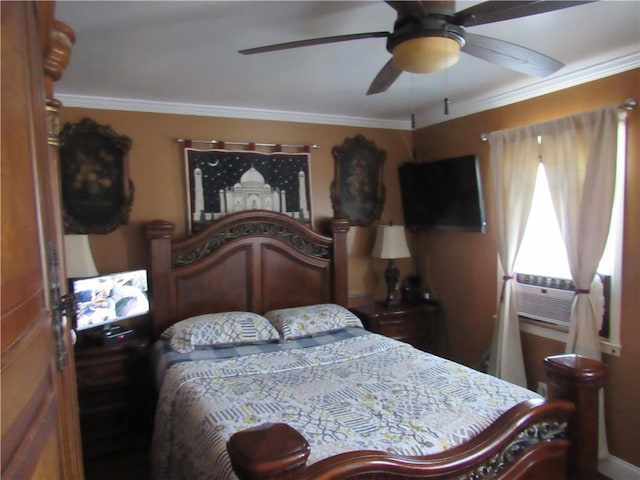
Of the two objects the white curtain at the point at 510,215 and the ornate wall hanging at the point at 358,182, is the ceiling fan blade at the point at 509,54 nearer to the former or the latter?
the white curtain at the point at 510,215

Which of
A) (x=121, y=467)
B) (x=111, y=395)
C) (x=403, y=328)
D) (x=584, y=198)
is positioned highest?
(x=584, y=198)

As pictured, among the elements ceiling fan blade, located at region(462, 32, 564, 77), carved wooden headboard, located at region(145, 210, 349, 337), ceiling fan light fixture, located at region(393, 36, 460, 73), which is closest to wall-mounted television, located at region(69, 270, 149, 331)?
carved wooden headboard, located at region(145, 210, 349, 337)

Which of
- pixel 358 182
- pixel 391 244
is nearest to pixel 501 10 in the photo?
pixel 391 244

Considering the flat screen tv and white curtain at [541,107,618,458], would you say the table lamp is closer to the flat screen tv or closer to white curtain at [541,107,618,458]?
the flat screen tv

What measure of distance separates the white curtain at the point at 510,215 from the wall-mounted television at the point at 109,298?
8.55 ft

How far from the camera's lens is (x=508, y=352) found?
10.2 ft

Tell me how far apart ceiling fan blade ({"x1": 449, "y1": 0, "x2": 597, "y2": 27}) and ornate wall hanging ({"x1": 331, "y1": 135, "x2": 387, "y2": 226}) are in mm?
2460

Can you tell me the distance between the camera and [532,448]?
169 centimetres

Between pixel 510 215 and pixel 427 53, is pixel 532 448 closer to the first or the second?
pixel 427 53

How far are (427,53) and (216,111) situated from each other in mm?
2338

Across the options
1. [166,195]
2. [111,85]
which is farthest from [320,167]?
[111,85]

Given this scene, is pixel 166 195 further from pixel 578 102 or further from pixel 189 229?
pixel 578 102

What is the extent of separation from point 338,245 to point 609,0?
2.44 meters

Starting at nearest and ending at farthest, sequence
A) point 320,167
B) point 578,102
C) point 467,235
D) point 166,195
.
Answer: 1. point 578,102
2. point 166,195
3. point 467,235
4. point 320,167
